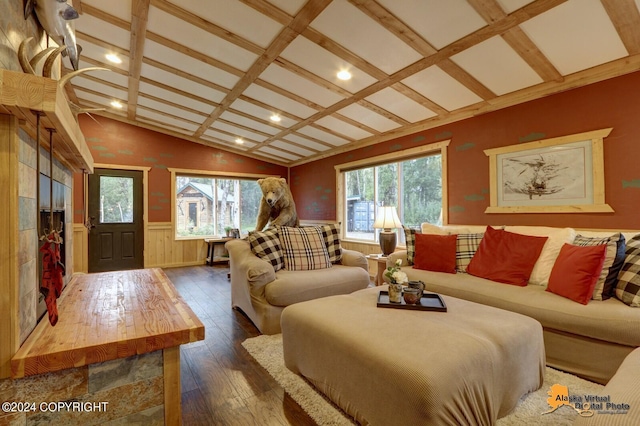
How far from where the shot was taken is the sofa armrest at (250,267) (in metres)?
2.42

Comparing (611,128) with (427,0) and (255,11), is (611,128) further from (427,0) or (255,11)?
(255,11)

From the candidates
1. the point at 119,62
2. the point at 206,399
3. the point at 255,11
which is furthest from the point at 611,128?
the point at 119,62

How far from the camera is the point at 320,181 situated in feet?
19.6

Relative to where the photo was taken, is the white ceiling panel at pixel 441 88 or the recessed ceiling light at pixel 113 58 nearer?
the white ceiling panel at pixel 441 88

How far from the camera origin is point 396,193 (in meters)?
4.50

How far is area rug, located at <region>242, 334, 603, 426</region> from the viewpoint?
55.4 inches

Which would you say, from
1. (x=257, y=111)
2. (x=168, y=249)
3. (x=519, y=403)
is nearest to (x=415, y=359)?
(x=519, y=403)

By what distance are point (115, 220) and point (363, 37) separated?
5243mm

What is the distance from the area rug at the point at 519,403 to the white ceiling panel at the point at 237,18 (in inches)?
104

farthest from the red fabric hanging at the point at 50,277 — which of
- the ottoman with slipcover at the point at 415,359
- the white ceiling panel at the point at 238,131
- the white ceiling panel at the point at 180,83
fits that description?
the white ceiling panel at the point at 238,131

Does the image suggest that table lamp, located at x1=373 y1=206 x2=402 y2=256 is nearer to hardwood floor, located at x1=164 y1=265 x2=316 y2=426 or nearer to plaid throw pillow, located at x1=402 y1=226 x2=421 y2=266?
plaid throw pillow, located at x1=402 y1=226 x2=421 y2=266

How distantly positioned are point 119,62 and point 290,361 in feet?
12.6

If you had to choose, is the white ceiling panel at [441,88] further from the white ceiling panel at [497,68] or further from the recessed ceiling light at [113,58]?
the recessed ceiling light at [113,58]

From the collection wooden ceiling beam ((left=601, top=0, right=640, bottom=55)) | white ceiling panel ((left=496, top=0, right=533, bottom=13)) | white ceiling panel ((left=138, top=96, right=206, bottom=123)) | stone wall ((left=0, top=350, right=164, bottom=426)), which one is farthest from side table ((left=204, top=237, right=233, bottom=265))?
wooden ceiling beam ((left=601, top=0, right=640, bottom=55))
